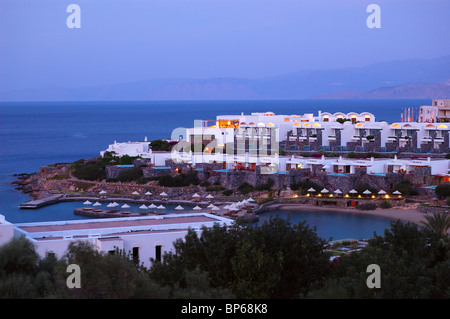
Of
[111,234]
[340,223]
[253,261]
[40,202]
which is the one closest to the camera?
[253,261]

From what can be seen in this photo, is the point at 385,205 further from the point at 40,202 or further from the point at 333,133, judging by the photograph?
the point at 40,202

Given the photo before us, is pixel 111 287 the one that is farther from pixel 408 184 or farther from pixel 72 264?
pixel 408 184

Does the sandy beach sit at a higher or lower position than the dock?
lower

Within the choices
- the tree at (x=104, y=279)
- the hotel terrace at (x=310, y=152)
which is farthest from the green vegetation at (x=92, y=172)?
the tree at (x=104, y=279)

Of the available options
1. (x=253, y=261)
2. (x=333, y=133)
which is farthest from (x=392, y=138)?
(x=253, y=261)

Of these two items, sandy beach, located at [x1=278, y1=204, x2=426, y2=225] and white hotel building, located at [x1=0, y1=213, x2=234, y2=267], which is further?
sandy beach, located at [x1=278, y1=204, x2=426, y2=225]

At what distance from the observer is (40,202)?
34.3 meters

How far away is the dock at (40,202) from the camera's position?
33875 millimetres

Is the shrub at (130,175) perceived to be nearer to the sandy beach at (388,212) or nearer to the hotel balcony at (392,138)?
the sandy beach at (388,212)

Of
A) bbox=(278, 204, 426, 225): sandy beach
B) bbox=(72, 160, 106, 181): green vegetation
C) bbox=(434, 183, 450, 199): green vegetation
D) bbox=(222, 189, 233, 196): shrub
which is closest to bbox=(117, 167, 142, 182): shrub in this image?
bbox=(72, 160, 106, 181): green vegetation

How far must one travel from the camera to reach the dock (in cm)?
3388

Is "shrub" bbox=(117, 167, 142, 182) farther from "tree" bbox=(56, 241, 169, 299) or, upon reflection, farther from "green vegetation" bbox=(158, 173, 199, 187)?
"tree" bbox=(56, 241, 169, 299)

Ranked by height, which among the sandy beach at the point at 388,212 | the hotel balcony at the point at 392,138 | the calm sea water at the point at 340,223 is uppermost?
the hotel balcony at the point at 392,138

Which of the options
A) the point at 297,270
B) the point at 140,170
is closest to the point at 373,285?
the point at 297,270
